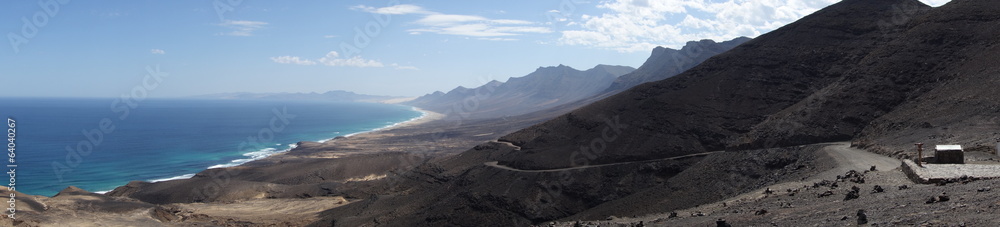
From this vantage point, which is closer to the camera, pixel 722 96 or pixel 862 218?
pixel 862 218

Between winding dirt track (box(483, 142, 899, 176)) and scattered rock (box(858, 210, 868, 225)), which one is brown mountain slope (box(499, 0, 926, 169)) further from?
scattered rock (box(858, 210, 868, 225))

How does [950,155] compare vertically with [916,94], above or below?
below

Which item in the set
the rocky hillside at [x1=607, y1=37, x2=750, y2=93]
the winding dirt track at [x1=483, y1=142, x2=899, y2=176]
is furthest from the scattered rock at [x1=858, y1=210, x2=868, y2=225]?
the rocky hillside at [x1=607, y1=37, x2=750, y2=93]

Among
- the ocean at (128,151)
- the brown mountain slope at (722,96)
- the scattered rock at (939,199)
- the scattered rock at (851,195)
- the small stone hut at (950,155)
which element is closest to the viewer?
the scattered rock at (939,199)

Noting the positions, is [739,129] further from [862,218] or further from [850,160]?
[862,218]

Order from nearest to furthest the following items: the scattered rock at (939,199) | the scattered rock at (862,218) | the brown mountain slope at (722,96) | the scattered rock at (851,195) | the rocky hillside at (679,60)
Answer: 1. the scattered rock at (862,218)
2. the scattered rock at (939,199)
3. the scattered rock at (851,195)
4. the brown mountain slope at (722,96)
5. the rocky hillside at (679,60)

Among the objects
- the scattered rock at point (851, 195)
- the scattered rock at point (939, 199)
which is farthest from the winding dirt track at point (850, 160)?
the scattered rock at point (939, 199)

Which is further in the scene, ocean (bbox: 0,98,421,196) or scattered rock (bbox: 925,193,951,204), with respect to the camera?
ocean (bbox: 0,98,421,196)

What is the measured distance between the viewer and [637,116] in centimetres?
3941

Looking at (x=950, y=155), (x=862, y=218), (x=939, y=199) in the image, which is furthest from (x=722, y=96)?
(x=862, y=218)

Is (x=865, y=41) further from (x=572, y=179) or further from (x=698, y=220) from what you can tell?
(x=698, y=220)

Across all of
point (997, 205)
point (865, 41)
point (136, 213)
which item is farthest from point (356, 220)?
point (865, 41)

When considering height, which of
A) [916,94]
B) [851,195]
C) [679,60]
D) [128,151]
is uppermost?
[679,60]

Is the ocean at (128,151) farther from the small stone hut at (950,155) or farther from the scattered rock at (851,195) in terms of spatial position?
the small stone hut at (950,155)
